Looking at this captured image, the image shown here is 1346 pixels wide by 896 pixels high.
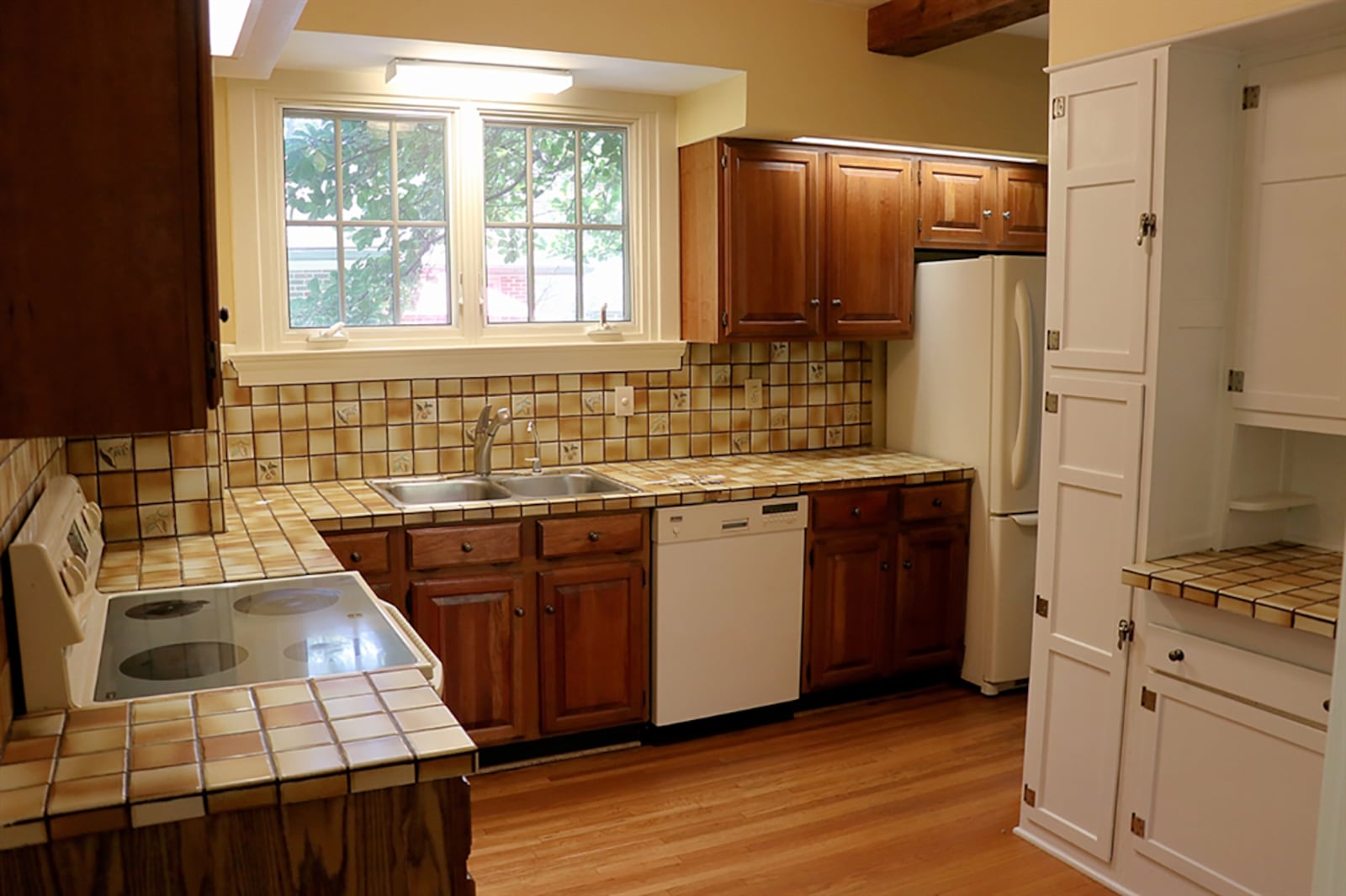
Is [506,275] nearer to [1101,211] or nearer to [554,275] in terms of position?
[554,275]

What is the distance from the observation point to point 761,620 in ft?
12.9

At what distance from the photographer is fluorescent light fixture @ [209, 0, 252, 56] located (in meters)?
1.78

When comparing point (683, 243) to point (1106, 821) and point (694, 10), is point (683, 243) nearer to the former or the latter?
point (694, 10)

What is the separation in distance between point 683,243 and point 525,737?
1.94m

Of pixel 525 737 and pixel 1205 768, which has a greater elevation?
pixel 1205 768

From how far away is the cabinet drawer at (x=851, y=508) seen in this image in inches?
158

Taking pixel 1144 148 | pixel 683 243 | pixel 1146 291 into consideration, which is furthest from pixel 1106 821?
→ pixel 683 243

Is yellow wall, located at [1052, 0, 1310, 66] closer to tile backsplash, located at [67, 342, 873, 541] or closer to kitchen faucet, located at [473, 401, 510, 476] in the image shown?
tile backsplash, located at [67, 342, 873, 541]

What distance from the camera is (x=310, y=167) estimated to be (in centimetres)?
377

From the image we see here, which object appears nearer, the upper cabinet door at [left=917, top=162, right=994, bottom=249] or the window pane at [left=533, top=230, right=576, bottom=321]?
the window pane at [left=533, top=230, right=576, bottom=321]

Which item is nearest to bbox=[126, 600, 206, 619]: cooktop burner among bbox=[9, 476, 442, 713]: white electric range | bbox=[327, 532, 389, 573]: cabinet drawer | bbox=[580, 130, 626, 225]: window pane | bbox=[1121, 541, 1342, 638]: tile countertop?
bbox=[9, 476, 442, 713]: white electric range

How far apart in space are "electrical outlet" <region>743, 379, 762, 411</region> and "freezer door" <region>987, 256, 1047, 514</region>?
94 cm

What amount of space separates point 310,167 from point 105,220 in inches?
100

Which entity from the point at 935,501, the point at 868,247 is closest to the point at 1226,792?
the point at 935,501
